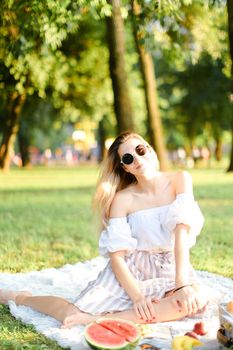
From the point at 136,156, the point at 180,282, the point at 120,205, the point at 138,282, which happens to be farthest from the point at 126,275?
the point at 136,156

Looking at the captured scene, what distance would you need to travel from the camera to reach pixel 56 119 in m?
27.3

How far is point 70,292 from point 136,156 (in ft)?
4.49

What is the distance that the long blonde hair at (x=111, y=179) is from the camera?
392 cm

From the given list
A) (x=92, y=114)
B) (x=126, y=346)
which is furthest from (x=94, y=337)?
(x=92, y=114)

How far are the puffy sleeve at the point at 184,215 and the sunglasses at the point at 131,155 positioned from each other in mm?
386

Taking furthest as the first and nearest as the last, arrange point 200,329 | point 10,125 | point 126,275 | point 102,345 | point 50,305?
1. point 10,125
2. point 50,305
3. point 126,275
4. point 200,329
5. point 102,345

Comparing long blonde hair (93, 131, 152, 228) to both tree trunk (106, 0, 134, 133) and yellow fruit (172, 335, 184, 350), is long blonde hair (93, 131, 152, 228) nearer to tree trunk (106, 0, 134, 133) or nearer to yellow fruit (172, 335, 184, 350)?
yellow fruit (172, 335, 184, 350)

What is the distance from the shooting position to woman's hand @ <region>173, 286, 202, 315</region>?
134 inches

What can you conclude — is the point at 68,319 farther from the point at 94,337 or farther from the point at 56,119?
the point at 56,119

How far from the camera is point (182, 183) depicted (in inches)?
152

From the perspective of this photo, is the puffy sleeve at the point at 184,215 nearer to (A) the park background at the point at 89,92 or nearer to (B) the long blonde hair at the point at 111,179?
(B) the long blonde hair at the point at 111,179

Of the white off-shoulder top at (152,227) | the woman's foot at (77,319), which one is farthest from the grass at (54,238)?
the white off-shoulder top at (152,227)

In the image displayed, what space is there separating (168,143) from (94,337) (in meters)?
45.9

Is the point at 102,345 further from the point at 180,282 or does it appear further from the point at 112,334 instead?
the point at 180,282
